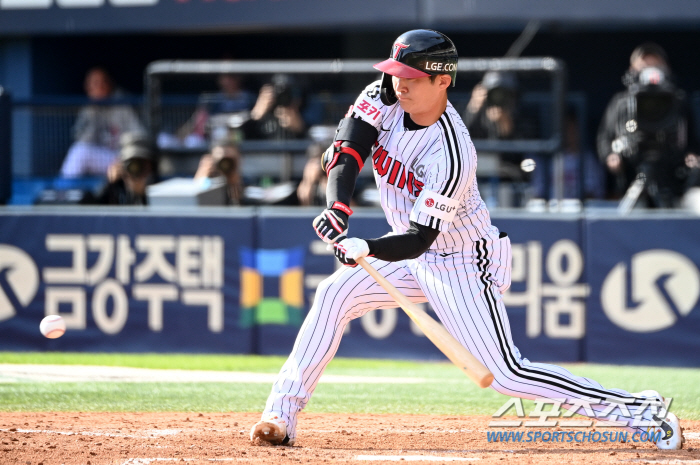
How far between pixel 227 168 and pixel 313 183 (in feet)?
2.59

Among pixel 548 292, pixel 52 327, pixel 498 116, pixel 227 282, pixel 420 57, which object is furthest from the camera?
pixel 498 116

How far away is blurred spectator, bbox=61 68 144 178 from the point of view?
9195 millimetres

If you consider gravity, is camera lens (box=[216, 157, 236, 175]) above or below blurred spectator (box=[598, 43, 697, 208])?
below

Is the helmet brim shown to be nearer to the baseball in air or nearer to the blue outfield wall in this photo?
the baseball in air

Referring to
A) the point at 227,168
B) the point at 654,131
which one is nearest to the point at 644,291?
the point at 654,131

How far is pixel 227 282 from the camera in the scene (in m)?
7.35

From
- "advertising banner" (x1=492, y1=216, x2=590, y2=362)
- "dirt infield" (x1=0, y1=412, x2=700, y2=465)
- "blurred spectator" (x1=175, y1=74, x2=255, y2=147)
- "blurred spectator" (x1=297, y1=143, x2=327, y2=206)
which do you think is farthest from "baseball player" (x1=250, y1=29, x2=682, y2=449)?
"blurred spectator" (x1=175, y1=74, x2=255, y2=147)

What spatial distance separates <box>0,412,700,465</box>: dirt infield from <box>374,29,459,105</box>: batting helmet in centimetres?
148

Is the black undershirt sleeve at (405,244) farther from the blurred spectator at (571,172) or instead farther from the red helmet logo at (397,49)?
the blurred spectator at (571,172)

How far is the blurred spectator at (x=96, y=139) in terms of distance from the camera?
30.2 ft

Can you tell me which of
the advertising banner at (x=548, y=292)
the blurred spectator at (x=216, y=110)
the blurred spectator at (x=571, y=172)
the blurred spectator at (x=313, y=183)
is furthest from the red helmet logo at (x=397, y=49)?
the blurred spectator at (x=216, y=110)

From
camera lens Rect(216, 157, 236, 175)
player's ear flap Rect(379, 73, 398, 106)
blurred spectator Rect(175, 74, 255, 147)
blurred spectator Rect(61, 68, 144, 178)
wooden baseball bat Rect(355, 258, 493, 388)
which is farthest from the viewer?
blurred spectator Rect(61, 68, 144, 178)

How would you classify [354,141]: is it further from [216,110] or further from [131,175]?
[216,110]

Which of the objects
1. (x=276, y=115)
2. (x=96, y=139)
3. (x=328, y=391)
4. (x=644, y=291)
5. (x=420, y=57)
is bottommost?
(x=328, y=391)
